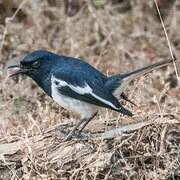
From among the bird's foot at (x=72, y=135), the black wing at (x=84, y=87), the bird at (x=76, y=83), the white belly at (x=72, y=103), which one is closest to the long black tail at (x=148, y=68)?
the bird at (x=76, y=83)

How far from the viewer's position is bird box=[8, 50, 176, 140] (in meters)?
4.89

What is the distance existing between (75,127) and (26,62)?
22.0 inches

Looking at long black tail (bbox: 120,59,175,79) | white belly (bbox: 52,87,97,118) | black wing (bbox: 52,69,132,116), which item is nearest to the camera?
long black tail (bbox: 120,59,175,79)

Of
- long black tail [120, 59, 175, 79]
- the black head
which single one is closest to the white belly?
the black head

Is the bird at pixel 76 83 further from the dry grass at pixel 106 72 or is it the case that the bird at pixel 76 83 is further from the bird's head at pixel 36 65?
the dry grass at pixel 106 72

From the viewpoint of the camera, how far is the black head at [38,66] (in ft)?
16.8

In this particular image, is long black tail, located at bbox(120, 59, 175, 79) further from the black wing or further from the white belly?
the white belly

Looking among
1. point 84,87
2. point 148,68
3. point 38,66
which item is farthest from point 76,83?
point 148,68

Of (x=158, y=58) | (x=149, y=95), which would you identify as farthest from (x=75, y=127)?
(x=158, y=58)

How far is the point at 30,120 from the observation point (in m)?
5.54

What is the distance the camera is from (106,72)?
253 inches

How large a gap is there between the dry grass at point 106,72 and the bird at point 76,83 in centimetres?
26

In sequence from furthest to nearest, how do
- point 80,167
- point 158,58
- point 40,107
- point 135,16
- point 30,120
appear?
point 135,16
point 158,58
point 40,107
point 30,120
point 80,167

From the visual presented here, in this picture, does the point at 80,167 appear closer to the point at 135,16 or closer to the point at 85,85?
the point at 85,85
